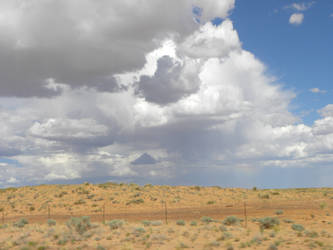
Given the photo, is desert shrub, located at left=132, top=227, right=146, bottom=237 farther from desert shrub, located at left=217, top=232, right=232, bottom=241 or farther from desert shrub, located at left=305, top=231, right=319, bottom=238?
desert shrub, located at left=305, top=231, right=319, bottom=238

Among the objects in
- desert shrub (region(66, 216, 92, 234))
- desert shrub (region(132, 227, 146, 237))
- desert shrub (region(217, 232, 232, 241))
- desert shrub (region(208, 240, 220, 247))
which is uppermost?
desert shrub (region(66, 216, 92, 234))

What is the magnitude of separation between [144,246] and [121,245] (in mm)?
1882

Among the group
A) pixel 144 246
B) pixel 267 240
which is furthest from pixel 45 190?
pixel 267 240

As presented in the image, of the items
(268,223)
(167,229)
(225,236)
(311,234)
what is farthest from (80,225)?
(311,234)

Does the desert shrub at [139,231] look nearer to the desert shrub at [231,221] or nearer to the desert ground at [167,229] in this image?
the desert ground at [167,229]

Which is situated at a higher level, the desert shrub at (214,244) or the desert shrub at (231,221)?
the desert shrub at (231,221)

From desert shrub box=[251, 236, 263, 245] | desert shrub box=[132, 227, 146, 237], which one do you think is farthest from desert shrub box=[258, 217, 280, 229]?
desert shrub box=[132, 227, 146, 237]

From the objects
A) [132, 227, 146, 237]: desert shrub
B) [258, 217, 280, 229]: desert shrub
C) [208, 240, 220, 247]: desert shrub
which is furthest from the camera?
[258, 217, 280, 229]: desert shrub

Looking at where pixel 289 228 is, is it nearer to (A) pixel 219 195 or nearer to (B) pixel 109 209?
(B) pixel 109 209

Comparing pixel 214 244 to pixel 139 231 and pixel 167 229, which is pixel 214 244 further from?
pixel 139 231

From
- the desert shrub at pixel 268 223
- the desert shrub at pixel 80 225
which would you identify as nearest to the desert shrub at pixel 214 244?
the desert shrub at pixel 268 223

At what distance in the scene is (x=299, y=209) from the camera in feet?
151

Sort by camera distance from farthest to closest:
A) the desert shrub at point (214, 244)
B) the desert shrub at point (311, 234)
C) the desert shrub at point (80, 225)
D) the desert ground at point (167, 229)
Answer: the desert shrub at point (80, 225), the desert shrub at point (311, 234), the desert ground at point (167, 229), the desert shrub at point (214, 244)

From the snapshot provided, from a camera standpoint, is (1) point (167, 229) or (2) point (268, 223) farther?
(2) point (268, 223)
